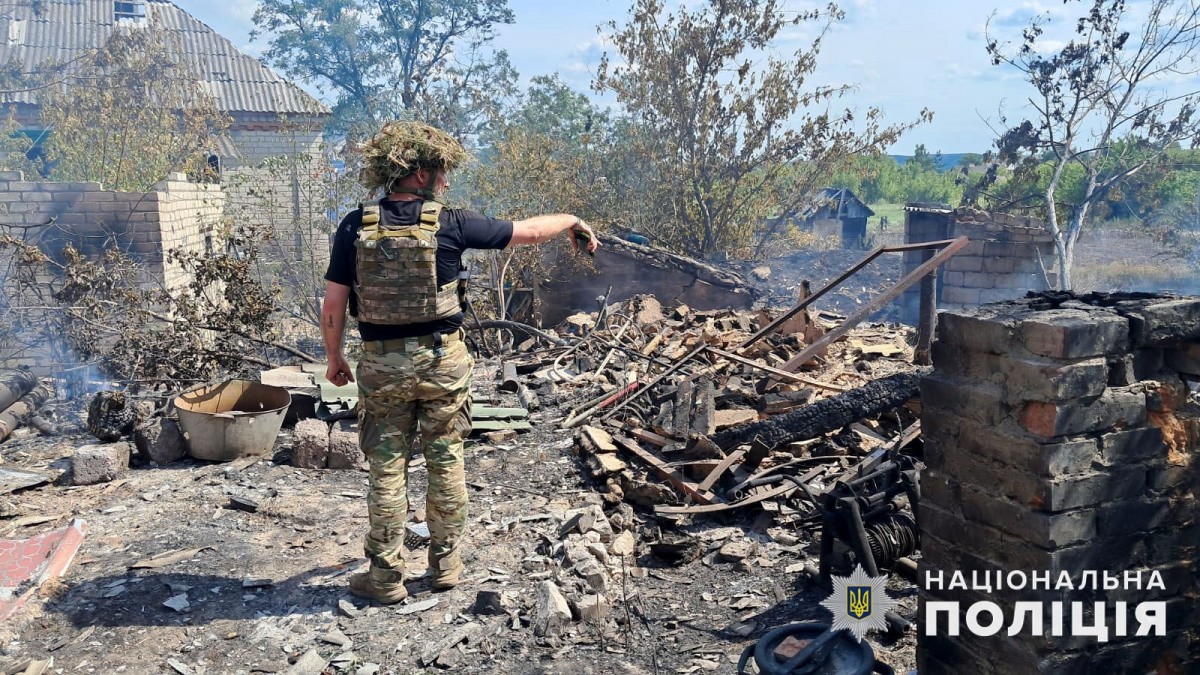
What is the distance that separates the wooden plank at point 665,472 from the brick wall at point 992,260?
30.2 ft

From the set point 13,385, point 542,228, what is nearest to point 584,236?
point 542,228

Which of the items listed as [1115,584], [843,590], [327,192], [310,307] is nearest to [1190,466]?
[1115,584]

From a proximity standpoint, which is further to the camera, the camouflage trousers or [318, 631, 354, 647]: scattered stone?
the camouflage trousers

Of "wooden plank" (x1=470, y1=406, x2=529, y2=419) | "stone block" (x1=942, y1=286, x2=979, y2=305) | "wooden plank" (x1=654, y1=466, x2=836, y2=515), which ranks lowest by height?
"wooden plank" (x1=654, y1=466, x2=836, y2=515)

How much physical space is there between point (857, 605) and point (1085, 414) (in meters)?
0.96

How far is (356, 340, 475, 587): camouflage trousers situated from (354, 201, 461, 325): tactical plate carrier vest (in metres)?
0.19

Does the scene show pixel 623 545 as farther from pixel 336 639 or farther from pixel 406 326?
pixel 406 326

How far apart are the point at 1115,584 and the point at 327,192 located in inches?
525

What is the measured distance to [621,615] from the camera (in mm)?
3904

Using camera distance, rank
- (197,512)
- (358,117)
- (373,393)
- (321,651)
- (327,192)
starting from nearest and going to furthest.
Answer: (321,651) → (373,393) → (197,512) → (327,192) → (358,117)

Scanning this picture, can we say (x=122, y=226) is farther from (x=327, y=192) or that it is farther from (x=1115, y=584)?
(x=1115, y=584)

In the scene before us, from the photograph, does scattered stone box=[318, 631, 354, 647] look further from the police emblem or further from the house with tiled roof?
the house with tiled roof

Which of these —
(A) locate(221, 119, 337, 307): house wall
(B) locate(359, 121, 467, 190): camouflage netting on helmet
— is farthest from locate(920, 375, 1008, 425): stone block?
(A) locate(221, 119, 337, 307): house wall

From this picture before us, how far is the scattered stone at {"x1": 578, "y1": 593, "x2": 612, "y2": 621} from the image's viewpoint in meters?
3.73
